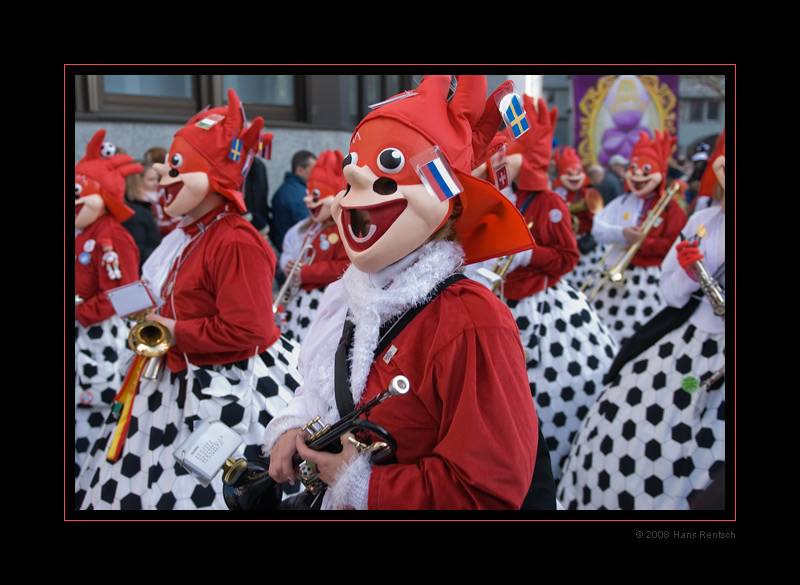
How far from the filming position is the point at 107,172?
5090 millimetres

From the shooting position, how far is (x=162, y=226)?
7105 millimetres

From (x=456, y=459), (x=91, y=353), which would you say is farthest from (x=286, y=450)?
(x=91, y=353)

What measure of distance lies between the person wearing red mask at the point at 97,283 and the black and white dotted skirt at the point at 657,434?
9.79ft

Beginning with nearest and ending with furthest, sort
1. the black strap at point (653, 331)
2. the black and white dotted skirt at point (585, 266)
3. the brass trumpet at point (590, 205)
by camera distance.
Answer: the black strap at point (653, 331) → the black and white dotted skirt at point (585, 266) → the brass trumpet at point (590, 205)

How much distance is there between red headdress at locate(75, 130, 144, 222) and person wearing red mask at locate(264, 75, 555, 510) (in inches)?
135

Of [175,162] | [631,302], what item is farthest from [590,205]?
[175,162]

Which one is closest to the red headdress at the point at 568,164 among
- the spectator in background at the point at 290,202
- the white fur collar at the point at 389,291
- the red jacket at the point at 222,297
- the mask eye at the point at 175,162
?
the spectator in background at the point at 290,202

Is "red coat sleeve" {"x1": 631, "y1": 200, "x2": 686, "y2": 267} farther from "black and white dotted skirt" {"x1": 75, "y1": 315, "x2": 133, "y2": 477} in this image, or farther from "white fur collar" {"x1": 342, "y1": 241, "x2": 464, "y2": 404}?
"white fur collar" {"x1": 342, "y1": 241, "x2": 464, "y2": 404}

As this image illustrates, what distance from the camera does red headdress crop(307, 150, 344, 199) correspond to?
6282 millimetres

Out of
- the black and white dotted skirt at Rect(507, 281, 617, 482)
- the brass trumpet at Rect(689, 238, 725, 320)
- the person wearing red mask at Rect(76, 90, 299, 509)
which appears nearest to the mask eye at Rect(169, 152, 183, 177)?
the person wearing red mask at Rect(76, 90, 299, 509)

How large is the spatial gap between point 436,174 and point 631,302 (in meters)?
4.94

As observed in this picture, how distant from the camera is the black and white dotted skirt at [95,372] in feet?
16.1

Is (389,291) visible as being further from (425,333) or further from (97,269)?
(97,269)

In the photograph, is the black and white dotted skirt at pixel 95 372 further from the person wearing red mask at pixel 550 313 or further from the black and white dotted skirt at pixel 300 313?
the person wearing red mask at pixel 550 313
